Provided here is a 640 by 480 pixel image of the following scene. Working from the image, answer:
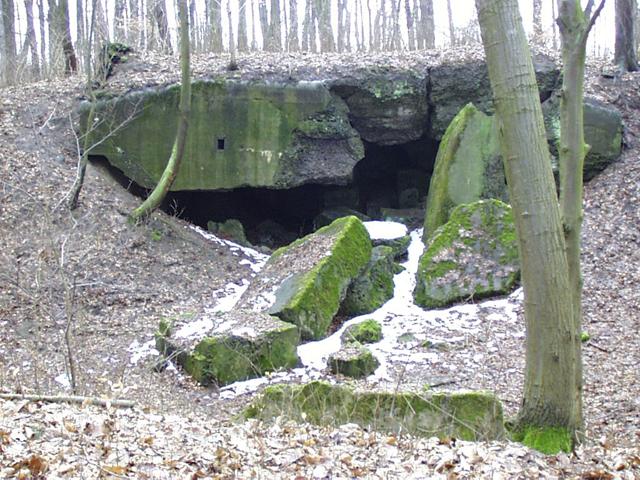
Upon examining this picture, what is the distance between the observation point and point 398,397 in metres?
5.43

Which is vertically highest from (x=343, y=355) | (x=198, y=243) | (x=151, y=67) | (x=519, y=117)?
(x=151, y=67)

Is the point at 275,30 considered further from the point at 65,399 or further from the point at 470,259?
the point at 65,399

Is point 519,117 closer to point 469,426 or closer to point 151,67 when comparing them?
point 469,426

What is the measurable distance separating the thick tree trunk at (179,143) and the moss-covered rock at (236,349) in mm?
4292

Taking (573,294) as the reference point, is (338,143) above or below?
above

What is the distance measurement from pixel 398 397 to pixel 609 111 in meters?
9.24

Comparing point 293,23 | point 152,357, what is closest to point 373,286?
point 152,357

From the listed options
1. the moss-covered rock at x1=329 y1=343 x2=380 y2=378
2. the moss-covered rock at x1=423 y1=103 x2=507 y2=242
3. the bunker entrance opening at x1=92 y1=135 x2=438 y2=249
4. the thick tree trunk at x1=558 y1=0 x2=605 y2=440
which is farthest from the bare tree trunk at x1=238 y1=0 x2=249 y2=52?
the thick tree trunk at x1=558 y1=0 x2=605 y2=440

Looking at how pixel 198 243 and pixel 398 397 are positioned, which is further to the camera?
pixel 198 243

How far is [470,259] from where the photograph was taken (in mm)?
10047

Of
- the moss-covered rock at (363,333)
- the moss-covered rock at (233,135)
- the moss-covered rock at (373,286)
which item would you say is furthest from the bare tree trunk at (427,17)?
the moss-covered rock at (363,333)

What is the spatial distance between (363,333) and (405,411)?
347 cm

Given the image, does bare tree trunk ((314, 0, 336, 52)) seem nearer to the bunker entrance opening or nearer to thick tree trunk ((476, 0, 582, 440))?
the bunker entrance opening

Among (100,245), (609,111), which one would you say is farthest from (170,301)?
(609,111)
